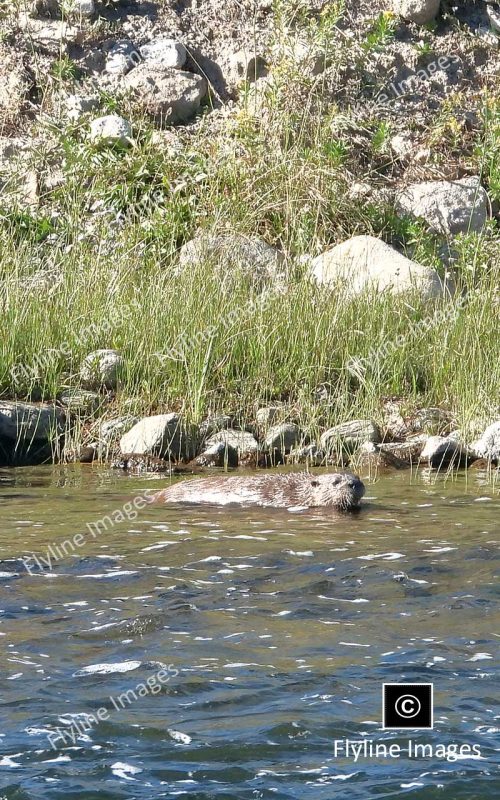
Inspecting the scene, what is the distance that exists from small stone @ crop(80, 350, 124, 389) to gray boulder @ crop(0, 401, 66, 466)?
2.02 feet

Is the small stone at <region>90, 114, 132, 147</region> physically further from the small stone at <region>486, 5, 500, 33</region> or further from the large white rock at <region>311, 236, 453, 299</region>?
the small stone at <region>486, 5, 500, 33</region>

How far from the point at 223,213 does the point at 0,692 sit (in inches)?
428

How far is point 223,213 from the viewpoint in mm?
14586

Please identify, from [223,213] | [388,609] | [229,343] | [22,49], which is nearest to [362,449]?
[229,343]

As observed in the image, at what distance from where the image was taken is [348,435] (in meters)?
9.84

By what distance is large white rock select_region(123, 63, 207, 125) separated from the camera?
17.0 metres

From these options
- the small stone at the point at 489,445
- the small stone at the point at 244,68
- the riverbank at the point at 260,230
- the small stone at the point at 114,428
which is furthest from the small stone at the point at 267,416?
the small stone at the point at 244,68

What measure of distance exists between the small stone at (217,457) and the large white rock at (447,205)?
283 inches

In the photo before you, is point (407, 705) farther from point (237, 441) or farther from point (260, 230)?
point (260, 230)

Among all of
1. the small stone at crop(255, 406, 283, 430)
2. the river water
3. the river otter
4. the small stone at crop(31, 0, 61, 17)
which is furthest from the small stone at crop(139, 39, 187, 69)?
the river water

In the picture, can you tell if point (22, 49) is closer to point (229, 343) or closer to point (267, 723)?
point (229, 343)

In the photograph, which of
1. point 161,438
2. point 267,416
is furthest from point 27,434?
point 267,416

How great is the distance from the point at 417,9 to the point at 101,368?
33.9 ft

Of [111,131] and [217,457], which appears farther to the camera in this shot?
[111,131]
